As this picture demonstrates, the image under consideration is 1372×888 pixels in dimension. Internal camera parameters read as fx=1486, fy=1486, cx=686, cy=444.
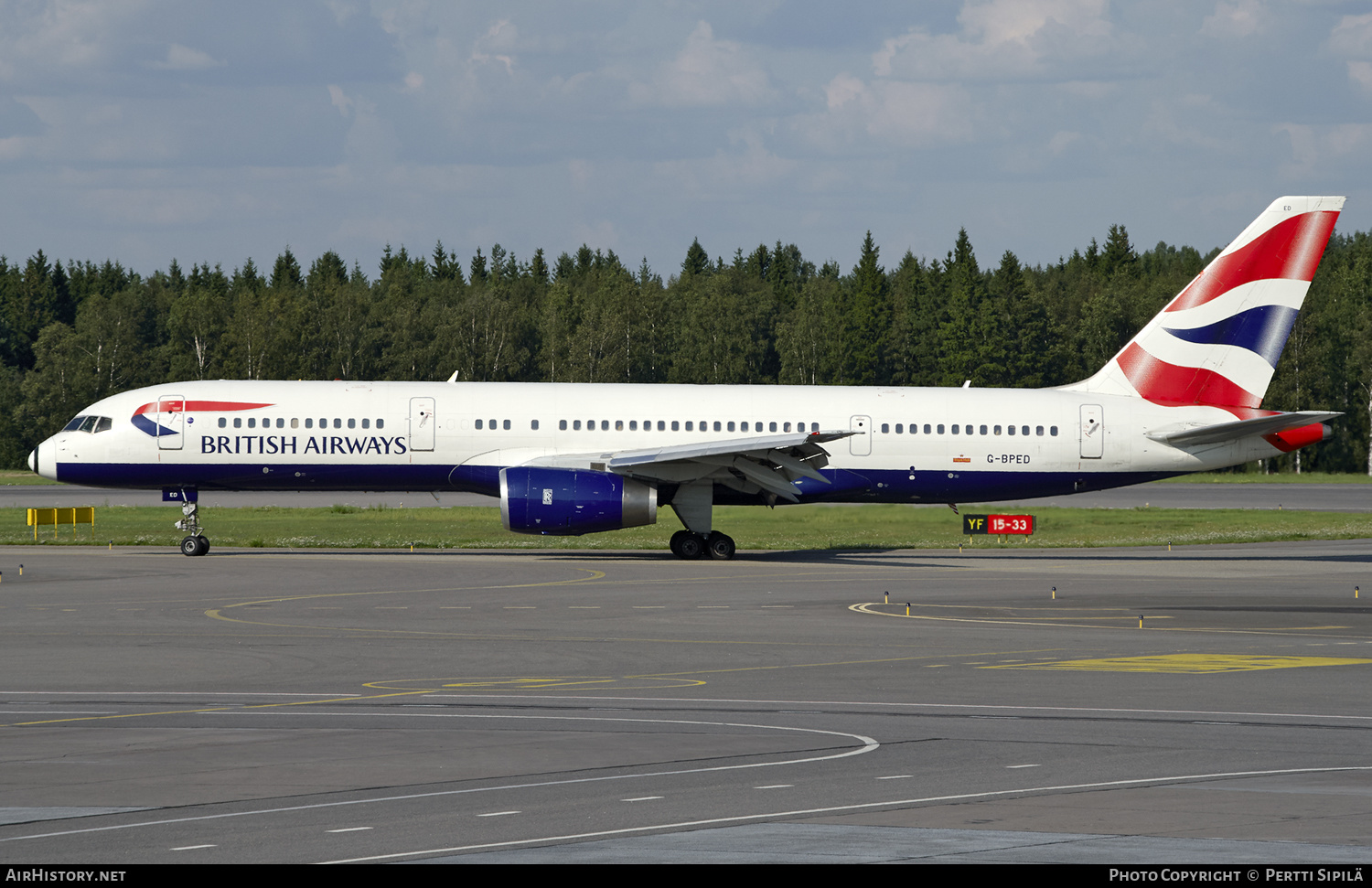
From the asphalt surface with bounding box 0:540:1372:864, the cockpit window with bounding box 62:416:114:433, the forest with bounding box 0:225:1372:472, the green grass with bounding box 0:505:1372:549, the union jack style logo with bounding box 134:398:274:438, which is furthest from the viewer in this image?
the forest with bounding box 0:225:1372:472

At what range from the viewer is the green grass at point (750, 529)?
47094 millimetres

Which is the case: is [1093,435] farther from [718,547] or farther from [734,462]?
[718,547]

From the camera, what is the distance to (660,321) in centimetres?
13988

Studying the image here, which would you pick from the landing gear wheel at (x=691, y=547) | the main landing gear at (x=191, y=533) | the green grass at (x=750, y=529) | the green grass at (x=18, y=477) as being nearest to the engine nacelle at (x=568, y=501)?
the landing gear wheel at (x=691, y=547)

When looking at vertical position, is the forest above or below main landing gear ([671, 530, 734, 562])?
above

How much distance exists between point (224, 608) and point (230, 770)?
15.6 m

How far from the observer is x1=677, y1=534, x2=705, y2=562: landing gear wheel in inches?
1623

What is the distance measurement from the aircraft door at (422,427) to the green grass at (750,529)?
17.9 ft

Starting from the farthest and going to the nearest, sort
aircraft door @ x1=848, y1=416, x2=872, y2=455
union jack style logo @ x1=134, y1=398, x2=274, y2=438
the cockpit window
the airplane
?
aircraft door @ x1=848, y1=416, x2=872, y2=455, the cockpit window, union jack style logo @ x1=134, y1=398, x2=274, y2=438, the airplane

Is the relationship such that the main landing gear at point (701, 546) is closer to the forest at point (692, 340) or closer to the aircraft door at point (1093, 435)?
the aircraft door at point (1093, 435)

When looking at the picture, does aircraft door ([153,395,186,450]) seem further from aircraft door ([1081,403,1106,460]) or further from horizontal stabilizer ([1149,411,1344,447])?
horizontal stabilizer ([1149,411,1344,447])

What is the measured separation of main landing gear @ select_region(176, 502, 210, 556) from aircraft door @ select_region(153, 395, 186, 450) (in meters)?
1.79

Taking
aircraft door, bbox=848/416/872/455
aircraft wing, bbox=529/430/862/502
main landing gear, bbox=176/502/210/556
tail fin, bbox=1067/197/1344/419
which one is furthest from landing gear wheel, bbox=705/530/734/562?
main landing gear, bbox=176/502/210/556
